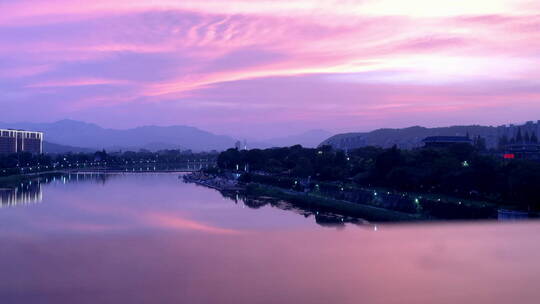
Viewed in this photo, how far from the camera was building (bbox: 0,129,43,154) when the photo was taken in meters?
40.6

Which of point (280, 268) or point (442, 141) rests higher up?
point (442, 141)

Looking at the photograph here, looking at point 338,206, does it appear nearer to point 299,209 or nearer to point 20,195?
point 299,209

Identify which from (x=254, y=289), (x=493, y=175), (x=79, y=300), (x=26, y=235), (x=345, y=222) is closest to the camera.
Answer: (x=79, y=300)

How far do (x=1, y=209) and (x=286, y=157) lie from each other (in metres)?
14.4

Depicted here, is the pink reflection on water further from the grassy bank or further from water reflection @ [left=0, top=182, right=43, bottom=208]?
water reflection @ [left=0, top=182, right=43, bottom=208]

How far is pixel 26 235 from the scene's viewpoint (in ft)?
26.2

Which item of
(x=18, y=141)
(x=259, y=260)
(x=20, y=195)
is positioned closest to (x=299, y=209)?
(x=259, y=260)

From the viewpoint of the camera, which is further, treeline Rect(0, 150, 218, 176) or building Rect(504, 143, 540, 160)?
A: treeline Rect(0, 150, 218, 176)

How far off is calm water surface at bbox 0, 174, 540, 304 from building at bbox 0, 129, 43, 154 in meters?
33.5

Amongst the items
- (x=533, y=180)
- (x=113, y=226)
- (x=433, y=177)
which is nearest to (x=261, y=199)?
(x=433, y=177)

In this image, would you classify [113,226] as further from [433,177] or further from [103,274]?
[433,177]

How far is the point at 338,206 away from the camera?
11.3 meters

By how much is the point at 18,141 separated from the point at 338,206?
3793 centimetres

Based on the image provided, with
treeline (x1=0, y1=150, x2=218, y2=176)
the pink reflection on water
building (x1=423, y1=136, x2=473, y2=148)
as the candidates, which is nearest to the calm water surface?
the pink reflection on water
